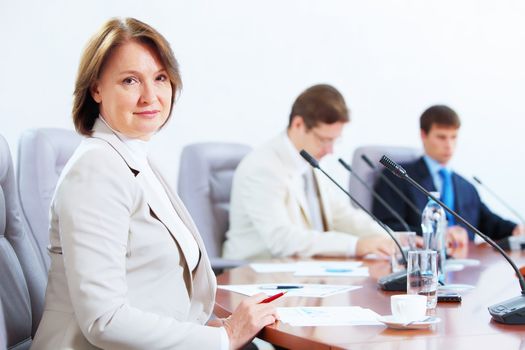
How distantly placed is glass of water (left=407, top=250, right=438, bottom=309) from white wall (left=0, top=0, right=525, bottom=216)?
2045 mm

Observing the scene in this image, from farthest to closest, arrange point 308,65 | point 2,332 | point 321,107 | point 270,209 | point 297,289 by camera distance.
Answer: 1. point 308,65
2. point 321,107
3. point 270,209
4. point 297,289
5. point 2,332

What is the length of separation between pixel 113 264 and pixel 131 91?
1.37 feet

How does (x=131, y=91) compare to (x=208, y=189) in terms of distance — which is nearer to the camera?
(x=131, y=91)

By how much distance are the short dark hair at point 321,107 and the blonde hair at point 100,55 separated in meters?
1.55

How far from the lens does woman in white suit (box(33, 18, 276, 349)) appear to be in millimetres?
1449

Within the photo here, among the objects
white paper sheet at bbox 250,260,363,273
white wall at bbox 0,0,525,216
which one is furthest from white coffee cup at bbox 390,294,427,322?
white wall at bbox 0,0,525,216

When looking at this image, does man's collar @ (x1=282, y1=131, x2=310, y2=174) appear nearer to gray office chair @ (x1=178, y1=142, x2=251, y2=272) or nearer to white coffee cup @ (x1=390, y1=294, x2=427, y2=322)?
gray office chair @ (x1=178, y1=142, x2=251, y2=272)

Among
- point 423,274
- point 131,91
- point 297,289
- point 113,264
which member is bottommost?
point 297,289

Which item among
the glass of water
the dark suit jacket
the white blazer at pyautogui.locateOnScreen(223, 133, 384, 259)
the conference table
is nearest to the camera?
the conference table

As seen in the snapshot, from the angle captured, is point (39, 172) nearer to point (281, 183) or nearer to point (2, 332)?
point (2, 332)

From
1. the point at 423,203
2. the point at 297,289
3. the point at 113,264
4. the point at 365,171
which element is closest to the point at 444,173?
the point at 423,203

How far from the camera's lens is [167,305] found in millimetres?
1614

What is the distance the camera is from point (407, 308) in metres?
1.56

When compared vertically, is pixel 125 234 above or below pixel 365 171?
above
